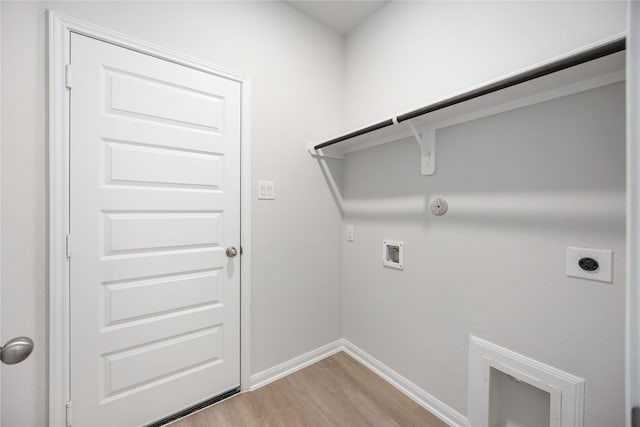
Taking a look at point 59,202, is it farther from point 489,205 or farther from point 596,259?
point 596,259

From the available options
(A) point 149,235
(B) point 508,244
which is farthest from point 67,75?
(B) point 508,244

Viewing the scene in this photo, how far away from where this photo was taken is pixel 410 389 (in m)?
1.62

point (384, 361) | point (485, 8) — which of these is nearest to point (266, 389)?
point (384, 361)

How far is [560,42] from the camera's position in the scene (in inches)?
41.5

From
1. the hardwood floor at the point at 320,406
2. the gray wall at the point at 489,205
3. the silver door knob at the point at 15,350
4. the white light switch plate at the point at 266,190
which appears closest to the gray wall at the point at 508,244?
the gray wall at the point at 489,205

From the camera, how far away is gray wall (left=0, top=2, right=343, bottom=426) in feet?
3.55

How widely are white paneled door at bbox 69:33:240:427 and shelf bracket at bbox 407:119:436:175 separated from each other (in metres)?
1.12

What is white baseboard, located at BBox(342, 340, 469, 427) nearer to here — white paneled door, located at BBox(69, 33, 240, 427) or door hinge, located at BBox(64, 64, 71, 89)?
white paneled door, located at BBox(69, 33, 240, 427)

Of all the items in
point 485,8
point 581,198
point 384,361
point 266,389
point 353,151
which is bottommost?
point 266,389

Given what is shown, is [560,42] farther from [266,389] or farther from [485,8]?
[266,389]

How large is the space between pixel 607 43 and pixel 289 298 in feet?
6.26

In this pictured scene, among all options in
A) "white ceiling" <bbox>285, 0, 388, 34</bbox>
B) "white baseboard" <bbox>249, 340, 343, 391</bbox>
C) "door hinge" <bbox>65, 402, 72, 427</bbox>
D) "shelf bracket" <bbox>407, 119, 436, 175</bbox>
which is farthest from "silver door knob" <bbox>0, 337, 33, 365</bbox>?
"white ceiling" <bbox>285, 0, 388, 34</bbox>

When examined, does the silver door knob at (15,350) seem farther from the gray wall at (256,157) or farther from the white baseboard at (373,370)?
the white baseboard at (373,370)

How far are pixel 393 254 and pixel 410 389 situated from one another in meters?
0.84
